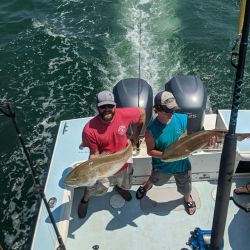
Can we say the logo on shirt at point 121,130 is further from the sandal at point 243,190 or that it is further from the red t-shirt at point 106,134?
the sandal at point 243,190

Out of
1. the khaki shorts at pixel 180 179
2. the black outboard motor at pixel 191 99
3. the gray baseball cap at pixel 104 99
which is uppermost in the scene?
the gray baseball cap at pixel 104 99

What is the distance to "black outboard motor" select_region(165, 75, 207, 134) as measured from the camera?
5.46 metres

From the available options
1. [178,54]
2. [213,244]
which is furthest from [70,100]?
[213,244]

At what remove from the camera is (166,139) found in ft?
13.5

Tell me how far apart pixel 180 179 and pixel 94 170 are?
122cm

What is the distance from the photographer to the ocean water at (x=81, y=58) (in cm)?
795

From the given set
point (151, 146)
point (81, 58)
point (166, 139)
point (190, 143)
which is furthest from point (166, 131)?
point (81, 58)

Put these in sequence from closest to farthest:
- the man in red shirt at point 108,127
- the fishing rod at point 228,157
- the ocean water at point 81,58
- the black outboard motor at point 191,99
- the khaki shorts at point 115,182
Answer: the fishing rod at point 228,157, the man in red shirt at point 108,127, the khaki shorts at point 115,182, the black outboard motor at point 191,99, the ocean water at point 81,58

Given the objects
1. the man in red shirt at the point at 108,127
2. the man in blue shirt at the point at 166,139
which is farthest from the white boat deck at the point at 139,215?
the man in red shirt at the point at 108,127

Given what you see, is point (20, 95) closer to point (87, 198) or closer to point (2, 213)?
point (2, 213)

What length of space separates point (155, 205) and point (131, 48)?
245 inches

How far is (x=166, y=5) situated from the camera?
12125 millimetres

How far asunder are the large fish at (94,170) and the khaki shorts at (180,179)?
0.82 m

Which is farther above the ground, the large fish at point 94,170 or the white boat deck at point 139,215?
the large fish at point 94,170
